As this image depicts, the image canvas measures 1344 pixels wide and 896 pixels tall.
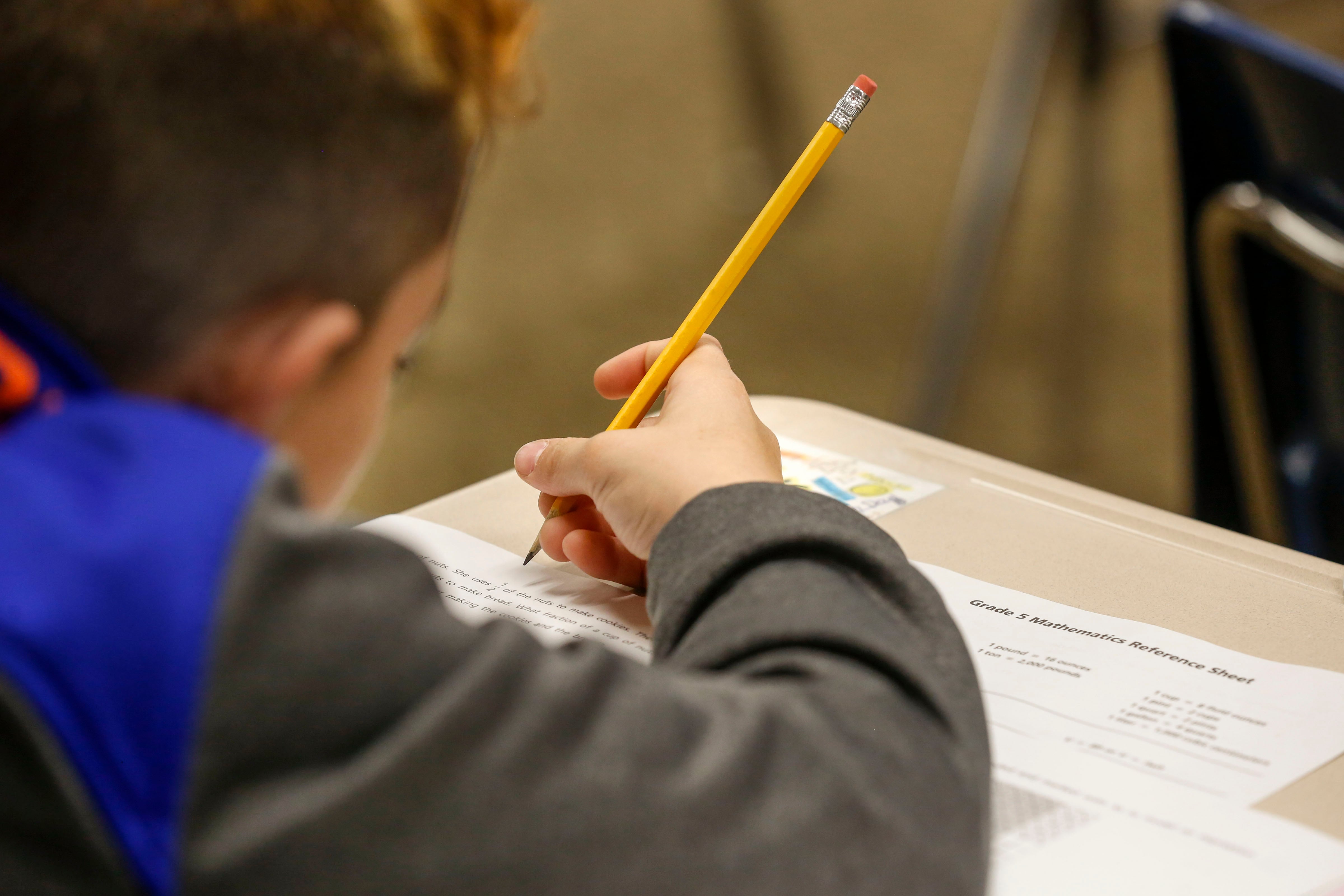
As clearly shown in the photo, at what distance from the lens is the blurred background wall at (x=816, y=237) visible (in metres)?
1.82

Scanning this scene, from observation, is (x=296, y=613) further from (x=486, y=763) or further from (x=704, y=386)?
(x=704, y=386)

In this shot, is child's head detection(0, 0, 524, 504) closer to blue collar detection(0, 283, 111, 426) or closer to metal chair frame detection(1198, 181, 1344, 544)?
blue collar detection(0, 283, 111, 426)

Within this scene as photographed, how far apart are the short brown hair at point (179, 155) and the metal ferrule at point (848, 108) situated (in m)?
0.26

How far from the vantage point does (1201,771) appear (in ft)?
1.53

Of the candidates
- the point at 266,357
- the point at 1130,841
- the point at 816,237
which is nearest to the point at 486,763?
the point at 266,357

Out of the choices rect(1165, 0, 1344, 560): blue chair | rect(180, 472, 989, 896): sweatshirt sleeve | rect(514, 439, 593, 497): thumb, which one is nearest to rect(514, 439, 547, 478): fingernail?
rect(514, 439, 593, 497): thumb

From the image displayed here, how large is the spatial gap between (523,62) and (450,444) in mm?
1305

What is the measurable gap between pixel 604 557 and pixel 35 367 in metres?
0.30

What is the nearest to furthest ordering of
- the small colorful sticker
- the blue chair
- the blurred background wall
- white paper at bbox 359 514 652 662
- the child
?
the child → white paper at bbox 359 514 652 662 → the small colorful sticker → the blue chair → the blurred background wall

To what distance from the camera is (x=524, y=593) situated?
1.93ft

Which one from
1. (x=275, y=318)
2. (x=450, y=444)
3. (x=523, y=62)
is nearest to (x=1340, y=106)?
A: (x=523, y=62)

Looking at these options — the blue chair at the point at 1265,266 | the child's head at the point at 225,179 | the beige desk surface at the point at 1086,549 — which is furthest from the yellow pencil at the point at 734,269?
the blue chair at the point at 1265,266

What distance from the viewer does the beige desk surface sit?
0.58 m

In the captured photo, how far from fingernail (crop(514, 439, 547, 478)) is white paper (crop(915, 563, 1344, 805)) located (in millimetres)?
205
